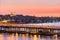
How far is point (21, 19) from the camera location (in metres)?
3.79

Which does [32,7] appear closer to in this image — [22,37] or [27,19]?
[27,19]

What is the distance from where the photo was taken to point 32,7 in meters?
3.77

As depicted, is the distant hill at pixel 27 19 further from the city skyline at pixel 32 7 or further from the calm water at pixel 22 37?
the calm water at pixel 22 37

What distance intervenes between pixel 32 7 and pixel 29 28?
16.7 inches

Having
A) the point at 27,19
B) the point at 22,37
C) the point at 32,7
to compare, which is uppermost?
the point at 32,7

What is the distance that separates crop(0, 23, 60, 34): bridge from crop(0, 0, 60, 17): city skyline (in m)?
0.23

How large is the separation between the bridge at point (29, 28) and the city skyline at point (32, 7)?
0.23 meters

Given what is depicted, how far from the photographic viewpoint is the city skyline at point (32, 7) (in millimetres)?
3689

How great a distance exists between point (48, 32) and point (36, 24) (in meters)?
0.31

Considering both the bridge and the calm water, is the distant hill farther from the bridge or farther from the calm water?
the calm water

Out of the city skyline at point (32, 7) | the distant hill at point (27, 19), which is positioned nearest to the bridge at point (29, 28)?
the distant hill at point (27, 19)

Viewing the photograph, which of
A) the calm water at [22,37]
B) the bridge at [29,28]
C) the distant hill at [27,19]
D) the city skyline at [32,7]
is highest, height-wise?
the city skyline at [32,7]

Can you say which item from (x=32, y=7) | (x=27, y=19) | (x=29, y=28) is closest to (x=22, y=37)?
(x=29, y=28)

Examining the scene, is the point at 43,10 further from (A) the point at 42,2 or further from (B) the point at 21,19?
(B) the point at 21,19
